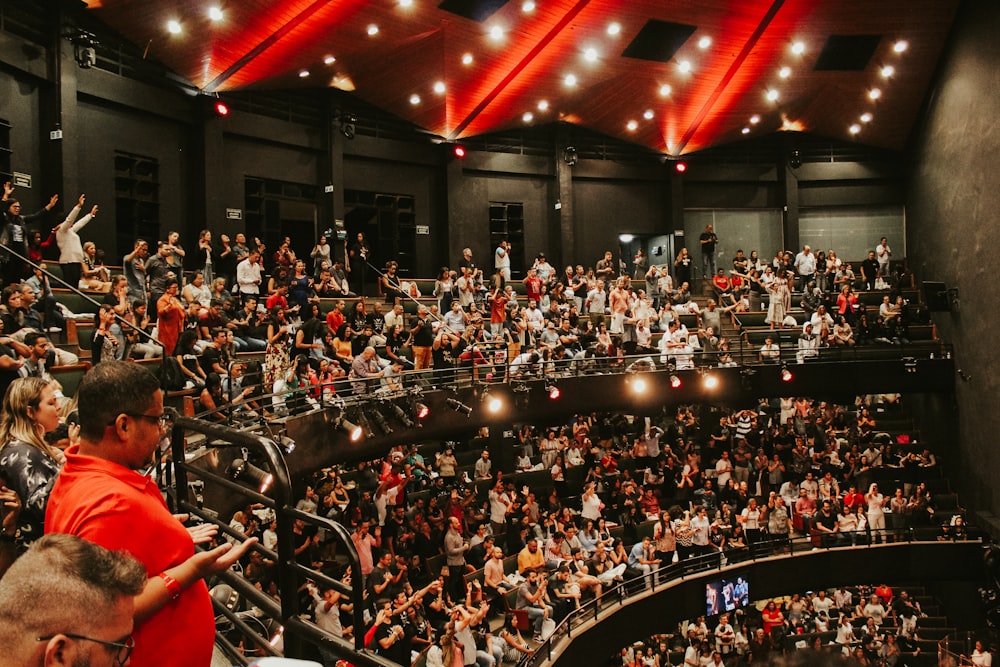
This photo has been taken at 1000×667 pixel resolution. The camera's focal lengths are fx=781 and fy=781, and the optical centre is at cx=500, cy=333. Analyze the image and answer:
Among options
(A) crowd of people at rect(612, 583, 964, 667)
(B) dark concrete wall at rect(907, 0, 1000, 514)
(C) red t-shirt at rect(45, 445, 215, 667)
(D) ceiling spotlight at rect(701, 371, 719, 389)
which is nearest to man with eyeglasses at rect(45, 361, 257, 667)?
(C) red t-shirt at rect(45, 445, 215, 667)

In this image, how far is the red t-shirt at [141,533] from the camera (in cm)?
194

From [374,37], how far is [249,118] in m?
3.44

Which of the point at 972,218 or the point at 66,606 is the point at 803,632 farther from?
the point at 66,606

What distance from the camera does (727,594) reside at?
14766 millimetres

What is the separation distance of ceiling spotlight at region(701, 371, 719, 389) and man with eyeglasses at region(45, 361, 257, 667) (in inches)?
614

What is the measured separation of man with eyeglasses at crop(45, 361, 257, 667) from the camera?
1.94 m

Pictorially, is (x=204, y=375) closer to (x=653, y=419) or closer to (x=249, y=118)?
(x=249, y=118)

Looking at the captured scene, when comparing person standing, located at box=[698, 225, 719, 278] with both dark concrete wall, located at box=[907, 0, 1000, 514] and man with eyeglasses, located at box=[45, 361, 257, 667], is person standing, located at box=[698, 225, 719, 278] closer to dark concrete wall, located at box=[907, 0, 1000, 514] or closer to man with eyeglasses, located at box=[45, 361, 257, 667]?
dark concrete wall, located at box=[907, 0, 1000, 514]

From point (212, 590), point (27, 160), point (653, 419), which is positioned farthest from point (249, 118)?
point (212, 590)

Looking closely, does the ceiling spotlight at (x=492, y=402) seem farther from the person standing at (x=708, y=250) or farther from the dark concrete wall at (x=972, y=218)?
the dark concrete wall at (x=972, y=218)

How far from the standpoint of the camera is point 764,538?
1529 centimetres

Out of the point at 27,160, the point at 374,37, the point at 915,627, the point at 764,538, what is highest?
the point at 374,37

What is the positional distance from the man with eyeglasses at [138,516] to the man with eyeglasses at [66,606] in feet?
1.34

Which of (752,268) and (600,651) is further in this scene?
(752,268)
